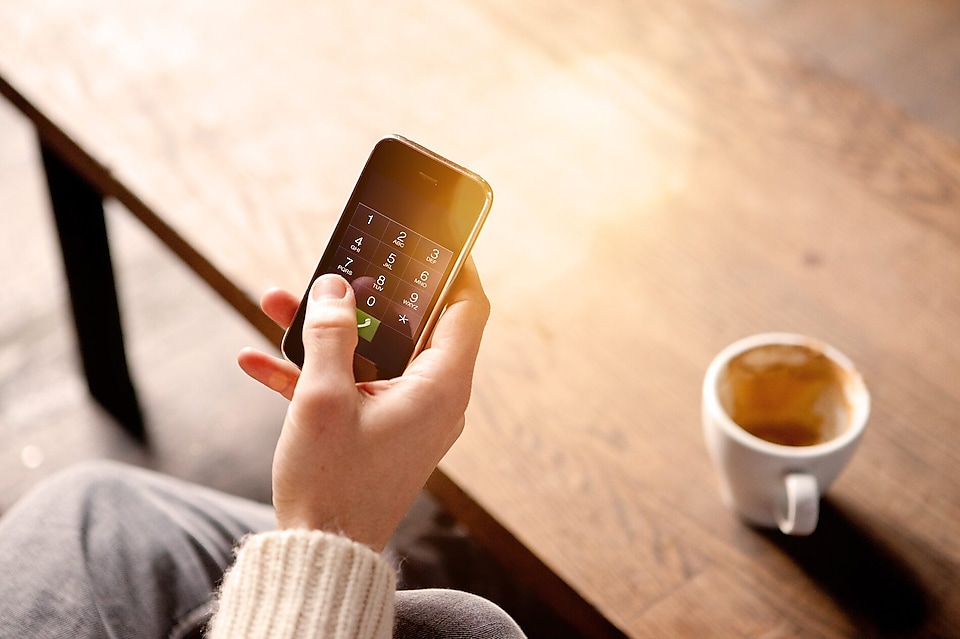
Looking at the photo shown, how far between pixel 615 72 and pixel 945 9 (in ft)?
4.58

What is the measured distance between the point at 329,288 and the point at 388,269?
0.06 m

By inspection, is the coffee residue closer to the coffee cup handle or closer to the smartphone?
the coffee cup handle

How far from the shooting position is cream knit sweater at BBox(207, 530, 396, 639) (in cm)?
47

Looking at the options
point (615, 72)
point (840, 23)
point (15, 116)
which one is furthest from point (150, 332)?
point (840, 23)

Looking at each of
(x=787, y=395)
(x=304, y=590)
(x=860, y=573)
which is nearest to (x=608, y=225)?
(x=787, y=395)

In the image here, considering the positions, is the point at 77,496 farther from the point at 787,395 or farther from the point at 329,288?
the point at 787,395

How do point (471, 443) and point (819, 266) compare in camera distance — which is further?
point (819, 266)

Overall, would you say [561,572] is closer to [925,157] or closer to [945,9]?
[925,157]

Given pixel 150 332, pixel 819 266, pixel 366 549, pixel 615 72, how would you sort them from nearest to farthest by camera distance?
pixel 366 549 → pixel 819 266 → pixel 615 72 → pixel 150 332

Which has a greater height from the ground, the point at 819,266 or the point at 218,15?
the point at 218,15

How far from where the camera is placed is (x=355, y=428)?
51 centimetres

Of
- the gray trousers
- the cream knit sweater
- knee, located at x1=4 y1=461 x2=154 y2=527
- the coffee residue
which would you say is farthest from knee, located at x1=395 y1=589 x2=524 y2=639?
knee, located at x1=4 y1=461 x2=154 y2=527

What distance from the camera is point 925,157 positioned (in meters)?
0.87

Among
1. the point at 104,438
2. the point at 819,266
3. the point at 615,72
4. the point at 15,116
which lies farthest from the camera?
the point at 15,116
